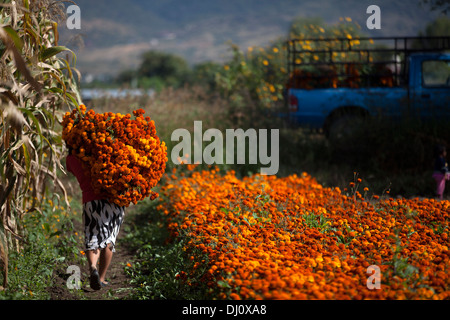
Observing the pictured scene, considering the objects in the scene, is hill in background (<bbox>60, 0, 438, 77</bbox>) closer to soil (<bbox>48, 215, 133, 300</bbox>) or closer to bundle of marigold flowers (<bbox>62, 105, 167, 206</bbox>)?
soil (<bbox>48, 215, 133, 300</bbox>)

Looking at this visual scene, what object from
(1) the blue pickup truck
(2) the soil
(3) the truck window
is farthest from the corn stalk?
(3) the truck window

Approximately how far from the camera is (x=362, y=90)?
9.45 m

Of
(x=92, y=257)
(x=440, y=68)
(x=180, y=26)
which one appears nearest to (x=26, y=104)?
(x=92, y=257)

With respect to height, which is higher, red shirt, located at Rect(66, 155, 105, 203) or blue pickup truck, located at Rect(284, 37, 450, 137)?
blue pickup truck, located at Rect(284, 37, 450, 137)

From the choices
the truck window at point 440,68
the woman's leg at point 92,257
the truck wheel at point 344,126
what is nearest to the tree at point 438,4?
the truck window at point 440,68

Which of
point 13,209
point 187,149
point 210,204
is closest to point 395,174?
point 187,149

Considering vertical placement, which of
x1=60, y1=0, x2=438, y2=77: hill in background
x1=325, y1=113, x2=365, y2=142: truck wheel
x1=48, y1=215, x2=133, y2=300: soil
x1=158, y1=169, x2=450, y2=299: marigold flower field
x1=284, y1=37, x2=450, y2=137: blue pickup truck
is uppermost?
x1=60, y1=0, x2=438, y2=77: hill in background

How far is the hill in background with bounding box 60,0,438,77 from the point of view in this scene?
404 feet

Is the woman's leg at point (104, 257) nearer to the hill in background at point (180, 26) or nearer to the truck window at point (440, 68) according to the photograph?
the truck window at point (440, 68)

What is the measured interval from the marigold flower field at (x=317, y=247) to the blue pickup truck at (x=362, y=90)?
4277 millimetres

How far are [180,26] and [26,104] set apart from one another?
14680 centimetres

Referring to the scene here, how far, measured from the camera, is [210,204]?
4.88m

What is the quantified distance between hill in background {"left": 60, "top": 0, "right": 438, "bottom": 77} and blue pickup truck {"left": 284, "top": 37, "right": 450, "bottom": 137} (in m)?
104

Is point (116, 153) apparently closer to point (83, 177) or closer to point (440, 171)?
point (83, 177)
